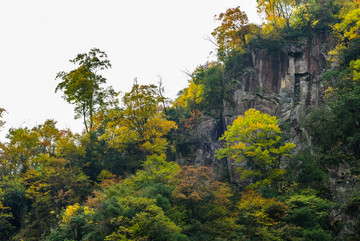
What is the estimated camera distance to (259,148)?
17609 mm

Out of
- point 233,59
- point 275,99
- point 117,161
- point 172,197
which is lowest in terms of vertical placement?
point 172,197

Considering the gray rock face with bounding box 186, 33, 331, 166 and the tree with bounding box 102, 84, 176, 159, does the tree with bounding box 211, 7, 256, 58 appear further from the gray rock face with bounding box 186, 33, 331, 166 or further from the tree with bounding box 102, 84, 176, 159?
Answer: the tree with bounding box 102, 84, 176, 159

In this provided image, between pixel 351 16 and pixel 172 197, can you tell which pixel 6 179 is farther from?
pixel 351 16

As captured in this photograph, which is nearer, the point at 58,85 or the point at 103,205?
the point at 103,205

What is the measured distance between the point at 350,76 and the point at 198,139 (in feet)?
46.6

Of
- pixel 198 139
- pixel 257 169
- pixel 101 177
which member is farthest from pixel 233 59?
pixel 101 177

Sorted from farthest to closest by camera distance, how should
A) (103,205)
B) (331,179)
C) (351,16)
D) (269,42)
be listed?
(269,42) < (351,16) < (331,179) < (103,205)

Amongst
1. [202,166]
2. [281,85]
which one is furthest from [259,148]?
[281,85]

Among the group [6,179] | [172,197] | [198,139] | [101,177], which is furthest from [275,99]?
[6,179]

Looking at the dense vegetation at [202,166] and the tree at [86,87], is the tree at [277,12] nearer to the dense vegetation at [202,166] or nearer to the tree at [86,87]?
the dense vegetation at [202,166]

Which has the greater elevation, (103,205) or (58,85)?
(58,85)

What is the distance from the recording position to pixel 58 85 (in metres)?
28.9

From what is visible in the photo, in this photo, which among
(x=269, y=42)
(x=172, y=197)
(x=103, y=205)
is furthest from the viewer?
(x=269, y=42)

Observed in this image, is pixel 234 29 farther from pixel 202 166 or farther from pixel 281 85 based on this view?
pixel 202 166
